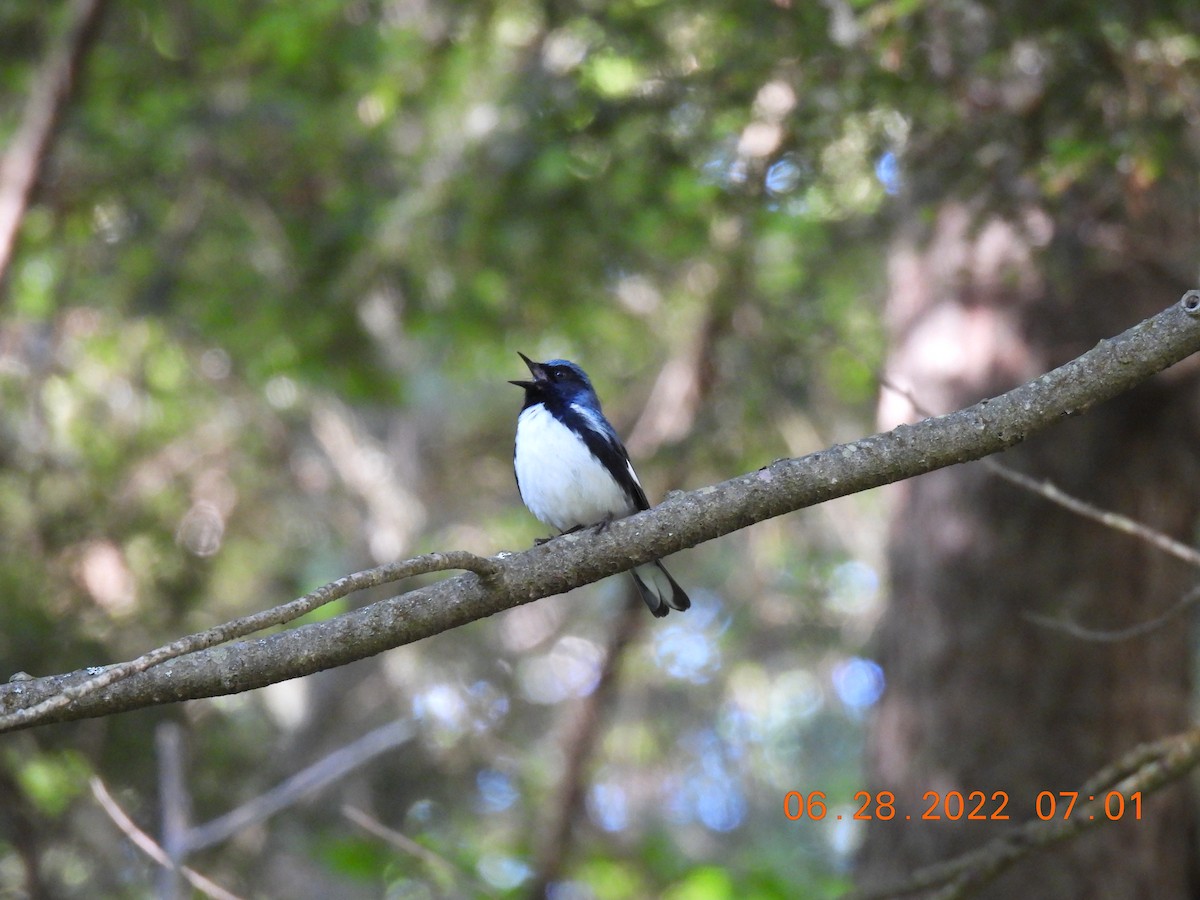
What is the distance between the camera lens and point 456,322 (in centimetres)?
754

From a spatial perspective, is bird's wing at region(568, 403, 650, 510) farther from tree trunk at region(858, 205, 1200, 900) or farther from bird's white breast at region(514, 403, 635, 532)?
A: tree trunk at region(858, 205, 1200, 900)

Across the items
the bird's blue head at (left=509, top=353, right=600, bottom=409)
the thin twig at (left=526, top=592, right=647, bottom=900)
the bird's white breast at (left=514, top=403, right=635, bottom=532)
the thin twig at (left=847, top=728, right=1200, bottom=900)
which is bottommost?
the thin twig at (left=526, top=592, right=647, bottom=900)

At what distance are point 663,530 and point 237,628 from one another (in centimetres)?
95

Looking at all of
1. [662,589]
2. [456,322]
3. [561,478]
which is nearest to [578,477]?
[561,478]

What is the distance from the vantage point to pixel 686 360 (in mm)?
8000

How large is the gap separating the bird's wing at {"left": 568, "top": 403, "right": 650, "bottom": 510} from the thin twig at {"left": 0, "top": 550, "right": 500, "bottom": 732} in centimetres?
207

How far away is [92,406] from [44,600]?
121 inches

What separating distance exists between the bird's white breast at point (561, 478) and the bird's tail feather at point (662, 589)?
1.01 feet

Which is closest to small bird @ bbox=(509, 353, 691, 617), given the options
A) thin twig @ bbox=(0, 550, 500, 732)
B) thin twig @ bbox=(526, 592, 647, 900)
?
thin twig @ bbox=(0, 550, 500, 732)

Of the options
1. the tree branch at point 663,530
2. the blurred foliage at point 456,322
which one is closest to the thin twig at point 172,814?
the blurred foliage at point 456,322

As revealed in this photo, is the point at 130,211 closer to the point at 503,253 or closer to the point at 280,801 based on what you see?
the point at 503,253

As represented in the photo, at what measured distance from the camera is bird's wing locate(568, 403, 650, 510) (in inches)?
178
